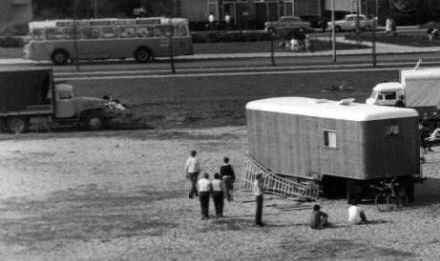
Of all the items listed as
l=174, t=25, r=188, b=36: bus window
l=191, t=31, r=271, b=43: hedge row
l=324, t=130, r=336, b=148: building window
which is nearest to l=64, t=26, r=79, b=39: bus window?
l=174, t=25, r=188, b=36: bus window

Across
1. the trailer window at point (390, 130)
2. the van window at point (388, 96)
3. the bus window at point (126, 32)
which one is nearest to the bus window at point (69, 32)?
the bus window at point (126, 32)

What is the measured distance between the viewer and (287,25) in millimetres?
80812

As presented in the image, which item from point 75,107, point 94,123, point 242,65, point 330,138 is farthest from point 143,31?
point 330,138

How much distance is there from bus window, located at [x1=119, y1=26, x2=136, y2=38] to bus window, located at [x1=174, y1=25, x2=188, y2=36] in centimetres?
244

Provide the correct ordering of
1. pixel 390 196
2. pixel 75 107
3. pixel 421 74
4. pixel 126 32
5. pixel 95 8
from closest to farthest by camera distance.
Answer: pixel 390 196 → pixel 421 74 → pixel 75 107 → pixel 126 32 → pixel 95 8

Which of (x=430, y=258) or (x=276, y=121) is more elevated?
(x=276, y=121)

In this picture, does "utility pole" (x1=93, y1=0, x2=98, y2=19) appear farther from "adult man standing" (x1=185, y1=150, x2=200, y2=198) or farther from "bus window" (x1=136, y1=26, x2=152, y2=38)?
"adult man standing" (x1=185, y1=150, x2=200, y2=198)

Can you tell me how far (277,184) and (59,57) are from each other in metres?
32.2

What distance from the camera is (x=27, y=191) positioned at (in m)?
33.8

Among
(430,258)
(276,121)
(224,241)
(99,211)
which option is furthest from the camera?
(276,121)

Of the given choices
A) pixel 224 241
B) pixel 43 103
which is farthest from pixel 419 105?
pixel 224 241

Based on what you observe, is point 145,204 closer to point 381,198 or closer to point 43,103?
point 381,198

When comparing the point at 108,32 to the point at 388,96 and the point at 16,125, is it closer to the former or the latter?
the point at 16,125

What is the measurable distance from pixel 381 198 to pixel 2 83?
20.3m
